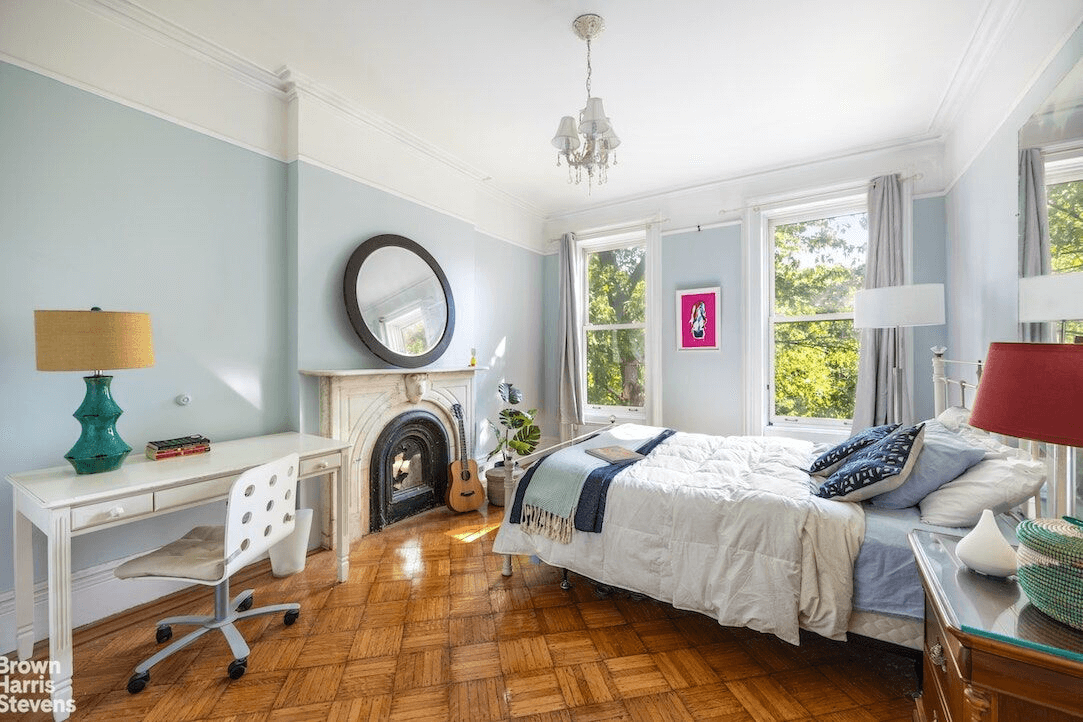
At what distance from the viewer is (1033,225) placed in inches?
67.4

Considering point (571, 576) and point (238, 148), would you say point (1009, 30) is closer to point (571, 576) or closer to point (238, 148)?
point (571, 576)

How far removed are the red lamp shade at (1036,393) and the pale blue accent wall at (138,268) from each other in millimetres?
3166

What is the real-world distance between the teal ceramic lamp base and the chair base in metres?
0.69

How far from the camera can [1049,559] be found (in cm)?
88

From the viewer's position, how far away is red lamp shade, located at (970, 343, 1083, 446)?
82cm

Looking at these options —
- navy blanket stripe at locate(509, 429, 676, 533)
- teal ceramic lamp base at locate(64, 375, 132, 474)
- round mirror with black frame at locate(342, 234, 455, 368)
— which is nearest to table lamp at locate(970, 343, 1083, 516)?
navy blanket stripe at locate(509, 429, 676, 533)

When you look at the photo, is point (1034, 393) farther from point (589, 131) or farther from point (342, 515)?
point (342, 515)

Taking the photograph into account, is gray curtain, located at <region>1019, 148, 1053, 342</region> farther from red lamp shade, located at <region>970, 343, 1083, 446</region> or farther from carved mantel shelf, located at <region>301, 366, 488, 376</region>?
carved mantel shelf, located at <region>301, 366, 488, 376</region>

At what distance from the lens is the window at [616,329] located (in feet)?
15.1

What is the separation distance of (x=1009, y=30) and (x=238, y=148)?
400 cm

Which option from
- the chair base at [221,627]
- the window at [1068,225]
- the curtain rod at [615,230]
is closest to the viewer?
the window at [1068,225]

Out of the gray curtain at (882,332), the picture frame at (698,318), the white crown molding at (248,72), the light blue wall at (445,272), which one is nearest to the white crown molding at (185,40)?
the white crown molding at (248,72)

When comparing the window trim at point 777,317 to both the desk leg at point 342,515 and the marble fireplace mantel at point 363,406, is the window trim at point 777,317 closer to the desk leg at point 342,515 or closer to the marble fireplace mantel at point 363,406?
the marble fireplace mantel at point 363,406

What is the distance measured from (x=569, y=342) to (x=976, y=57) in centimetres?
344
